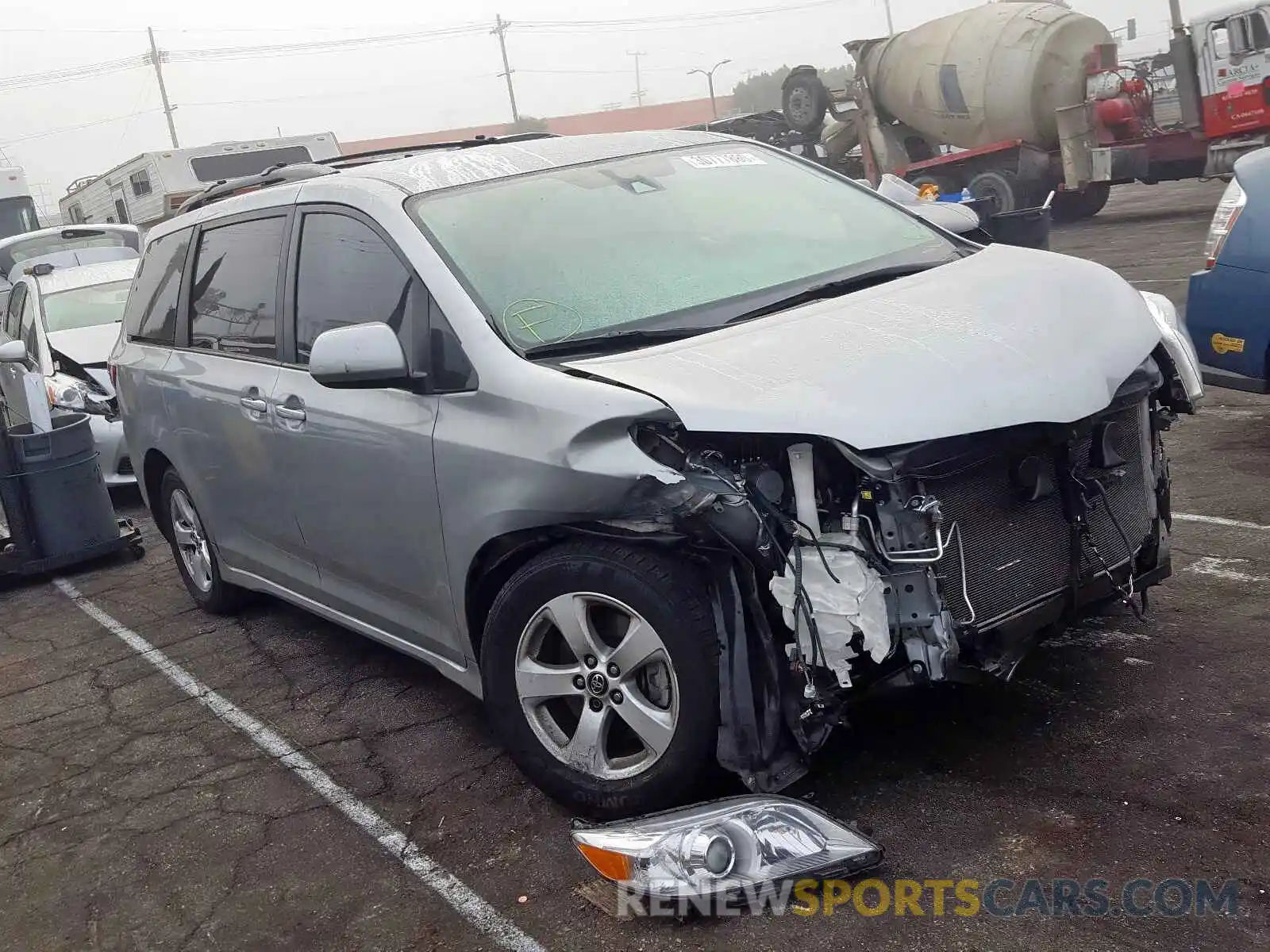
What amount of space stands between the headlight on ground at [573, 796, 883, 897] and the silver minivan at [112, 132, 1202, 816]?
0.13m

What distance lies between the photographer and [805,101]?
79.9ft

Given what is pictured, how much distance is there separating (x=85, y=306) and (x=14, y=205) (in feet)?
50.8

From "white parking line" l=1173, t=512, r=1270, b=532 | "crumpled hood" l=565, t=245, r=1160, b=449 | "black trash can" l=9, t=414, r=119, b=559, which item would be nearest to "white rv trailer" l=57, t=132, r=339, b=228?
"black trash can" l=9, t=414, r=119, b=559

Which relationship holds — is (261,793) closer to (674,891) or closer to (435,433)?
(435,433)

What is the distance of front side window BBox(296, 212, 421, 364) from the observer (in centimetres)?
387

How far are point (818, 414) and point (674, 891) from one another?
1197mm

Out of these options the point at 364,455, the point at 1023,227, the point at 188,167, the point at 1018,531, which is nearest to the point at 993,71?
the point at 1023,227

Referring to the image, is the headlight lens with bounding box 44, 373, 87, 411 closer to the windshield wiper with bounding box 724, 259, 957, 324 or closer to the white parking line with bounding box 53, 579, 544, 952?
the white parking line with bounding box 53, 579, 544, 952

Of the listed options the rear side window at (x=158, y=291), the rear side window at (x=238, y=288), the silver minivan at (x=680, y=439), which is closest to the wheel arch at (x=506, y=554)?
the silver minivan at (x=680, y=439)

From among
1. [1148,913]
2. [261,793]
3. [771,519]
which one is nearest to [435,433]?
[771,519]

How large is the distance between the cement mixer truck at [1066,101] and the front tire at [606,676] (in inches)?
655

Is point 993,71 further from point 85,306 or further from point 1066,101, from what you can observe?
point 85,306

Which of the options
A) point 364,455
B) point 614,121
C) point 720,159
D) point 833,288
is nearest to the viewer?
point 833,288

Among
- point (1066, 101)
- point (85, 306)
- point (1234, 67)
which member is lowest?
point (85, 306)
